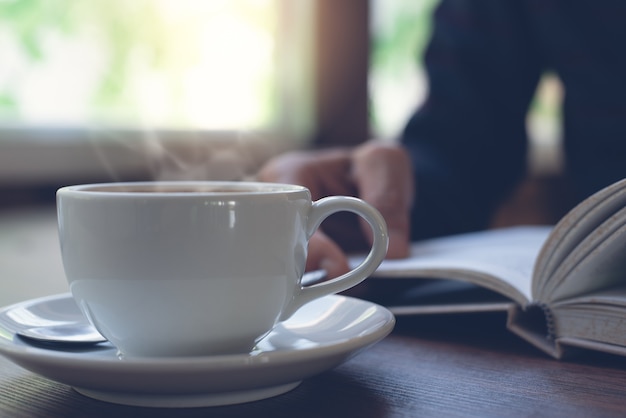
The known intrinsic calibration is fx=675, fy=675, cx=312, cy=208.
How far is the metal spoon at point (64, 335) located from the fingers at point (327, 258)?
0.25 m

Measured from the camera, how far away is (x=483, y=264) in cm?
63

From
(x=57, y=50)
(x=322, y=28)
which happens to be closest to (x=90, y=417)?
(x=57, y=50)

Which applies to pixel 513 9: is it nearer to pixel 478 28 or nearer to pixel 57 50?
pixel 478 28

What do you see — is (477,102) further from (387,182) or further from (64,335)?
(64,335)

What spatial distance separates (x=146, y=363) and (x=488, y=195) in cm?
114

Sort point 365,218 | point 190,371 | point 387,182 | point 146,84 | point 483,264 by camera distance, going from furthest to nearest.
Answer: point 146,84 < point 387,182 < point 483,264 < point 365,218 < point 190,371

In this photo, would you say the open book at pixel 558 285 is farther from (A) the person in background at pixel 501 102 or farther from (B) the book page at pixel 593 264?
(A) the person in background at pixel 501 102

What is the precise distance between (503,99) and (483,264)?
0.92m

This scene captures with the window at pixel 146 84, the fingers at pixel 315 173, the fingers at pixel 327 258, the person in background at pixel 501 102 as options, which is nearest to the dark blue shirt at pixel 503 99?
the person in background at pixel 501 102

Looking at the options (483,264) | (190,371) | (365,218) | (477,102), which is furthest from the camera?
(477,102)

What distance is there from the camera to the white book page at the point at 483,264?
58 cm

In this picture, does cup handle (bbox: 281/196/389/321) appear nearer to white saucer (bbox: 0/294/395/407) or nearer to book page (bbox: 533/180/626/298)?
white saucer (bbox: 0/294/395/407)

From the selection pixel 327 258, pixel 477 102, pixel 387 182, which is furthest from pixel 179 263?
pixel 477 102

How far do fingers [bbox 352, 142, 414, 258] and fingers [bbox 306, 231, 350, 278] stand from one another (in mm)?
146
